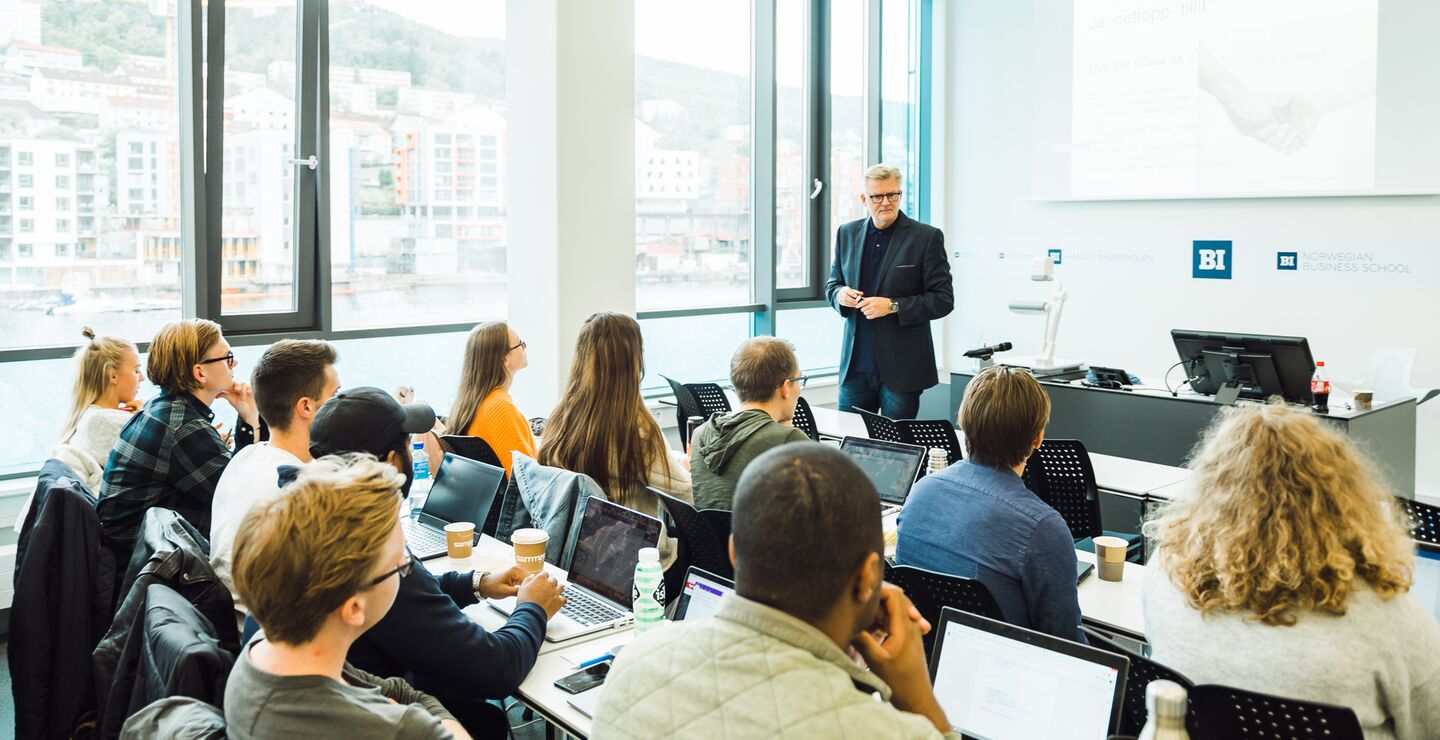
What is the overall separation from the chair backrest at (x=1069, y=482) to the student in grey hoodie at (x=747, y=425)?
3.38 ft

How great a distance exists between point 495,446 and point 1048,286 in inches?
208

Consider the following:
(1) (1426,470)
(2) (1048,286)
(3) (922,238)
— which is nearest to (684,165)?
(3) (922,238)

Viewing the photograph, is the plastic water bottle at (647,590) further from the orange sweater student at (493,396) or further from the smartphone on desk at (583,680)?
the orange sweater student at (493,396)

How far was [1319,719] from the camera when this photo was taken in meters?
1.57

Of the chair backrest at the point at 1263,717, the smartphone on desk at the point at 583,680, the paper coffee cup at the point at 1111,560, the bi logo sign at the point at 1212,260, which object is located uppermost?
the bi logo sign at the point at 1212,260

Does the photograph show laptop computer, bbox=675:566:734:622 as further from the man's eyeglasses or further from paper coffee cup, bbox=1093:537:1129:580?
the man's eyeglasses

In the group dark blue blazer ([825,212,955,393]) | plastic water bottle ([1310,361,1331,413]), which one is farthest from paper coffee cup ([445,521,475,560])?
plastic water bottle ([1310,361,1331,413])

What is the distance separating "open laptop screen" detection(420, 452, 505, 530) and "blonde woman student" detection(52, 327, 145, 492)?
1.18m

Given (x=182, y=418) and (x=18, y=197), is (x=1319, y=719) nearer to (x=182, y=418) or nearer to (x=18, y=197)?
(x=182, y=418)

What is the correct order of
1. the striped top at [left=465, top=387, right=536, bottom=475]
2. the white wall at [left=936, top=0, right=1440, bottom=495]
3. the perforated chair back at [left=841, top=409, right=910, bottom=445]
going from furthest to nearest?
the white wall at [left=936, top=0, right=1440, bottom=495] → the perforated chair back at [left=841, top=409, right=910, bottom=445] → the striped top at [left=465, top=387, right=536, bottom=475]

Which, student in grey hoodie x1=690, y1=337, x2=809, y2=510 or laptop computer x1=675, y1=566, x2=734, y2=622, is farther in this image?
→ student in grey hoodie x1=690, y1=337, x2=809, y2=510

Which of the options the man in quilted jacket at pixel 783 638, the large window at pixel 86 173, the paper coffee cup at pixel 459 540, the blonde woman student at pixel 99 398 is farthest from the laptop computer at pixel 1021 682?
the large window at pixel 86 173

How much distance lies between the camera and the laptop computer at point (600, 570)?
245 cm

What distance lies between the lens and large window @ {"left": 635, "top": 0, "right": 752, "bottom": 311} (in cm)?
670
